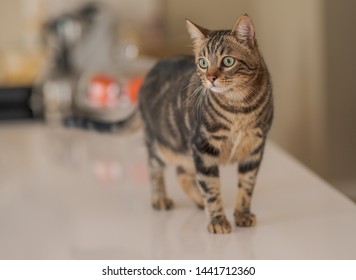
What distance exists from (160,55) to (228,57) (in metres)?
2.04

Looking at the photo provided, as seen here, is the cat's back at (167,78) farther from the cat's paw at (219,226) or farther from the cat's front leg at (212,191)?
the cat's paw at (219,226)

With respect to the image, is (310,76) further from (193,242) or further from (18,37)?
(18,37)

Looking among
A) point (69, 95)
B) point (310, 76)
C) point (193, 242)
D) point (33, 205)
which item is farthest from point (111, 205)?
point (69, 95)

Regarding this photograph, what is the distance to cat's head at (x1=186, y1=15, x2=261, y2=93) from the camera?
3.71 feet

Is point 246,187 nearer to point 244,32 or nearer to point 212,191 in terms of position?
point 212,191

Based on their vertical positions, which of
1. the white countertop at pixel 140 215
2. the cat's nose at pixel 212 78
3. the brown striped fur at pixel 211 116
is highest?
the cat's nose at pixel 212 78

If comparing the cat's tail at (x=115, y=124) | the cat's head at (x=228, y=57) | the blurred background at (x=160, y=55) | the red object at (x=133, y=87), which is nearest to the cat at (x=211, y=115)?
the cat's head at (x=228, y=57)

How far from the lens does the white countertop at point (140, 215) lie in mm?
1205

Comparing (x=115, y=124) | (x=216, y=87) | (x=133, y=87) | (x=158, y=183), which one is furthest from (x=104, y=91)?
(x=216, y=87)

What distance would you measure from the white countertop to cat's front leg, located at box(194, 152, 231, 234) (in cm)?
2

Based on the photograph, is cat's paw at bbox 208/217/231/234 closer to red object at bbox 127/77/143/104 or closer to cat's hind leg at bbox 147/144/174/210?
cat's hind leg at bbox 147/144/174/210

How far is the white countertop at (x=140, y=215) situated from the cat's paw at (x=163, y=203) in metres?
0.02

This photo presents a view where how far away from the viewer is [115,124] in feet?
6.31

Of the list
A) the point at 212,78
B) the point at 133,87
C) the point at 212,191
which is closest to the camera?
the point at 212,78
